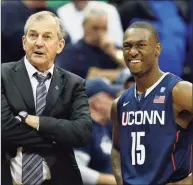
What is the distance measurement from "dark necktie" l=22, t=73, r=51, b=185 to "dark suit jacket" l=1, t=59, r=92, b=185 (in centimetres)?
3

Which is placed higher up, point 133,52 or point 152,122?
point 133,52

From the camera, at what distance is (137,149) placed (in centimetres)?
380

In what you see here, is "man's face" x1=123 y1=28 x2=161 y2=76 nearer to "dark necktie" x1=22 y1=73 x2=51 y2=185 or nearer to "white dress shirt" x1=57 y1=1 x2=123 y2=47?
"dark necktie" x1=22 y1=73 x2=51 y2=185

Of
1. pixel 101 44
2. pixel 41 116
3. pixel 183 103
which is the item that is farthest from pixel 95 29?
pixel 183 103

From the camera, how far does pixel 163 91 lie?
3789 millimetres

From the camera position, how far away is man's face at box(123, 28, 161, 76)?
149 inches

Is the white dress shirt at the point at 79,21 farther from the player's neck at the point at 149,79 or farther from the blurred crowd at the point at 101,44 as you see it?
the player's neck at the point at 149,79

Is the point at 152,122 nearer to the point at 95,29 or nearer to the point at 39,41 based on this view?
the point at 39,41

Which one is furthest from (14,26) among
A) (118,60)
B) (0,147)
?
(0,147)

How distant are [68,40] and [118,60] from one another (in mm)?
423

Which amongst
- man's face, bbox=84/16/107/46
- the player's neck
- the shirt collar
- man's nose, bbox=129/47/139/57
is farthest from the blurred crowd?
man's nose, bbox=129/47/139/57

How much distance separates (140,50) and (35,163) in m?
0.75

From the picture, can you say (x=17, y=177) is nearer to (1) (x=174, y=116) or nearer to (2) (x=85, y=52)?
(1) (x=174, y=116)

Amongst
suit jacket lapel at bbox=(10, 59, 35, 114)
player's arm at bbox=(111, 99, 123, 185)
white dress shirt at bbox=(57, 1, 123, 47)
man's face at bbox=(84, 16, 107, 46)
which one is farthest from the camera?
white dress shirt at bbox=(57, 1, 123, 47)
